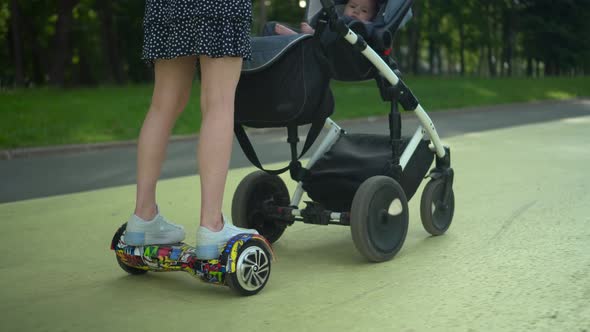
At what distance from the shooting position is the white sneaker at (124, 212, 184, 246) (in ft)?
12.7

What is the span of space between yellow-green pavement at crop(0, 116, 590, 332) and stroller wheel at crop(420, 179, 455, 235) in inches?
2.7

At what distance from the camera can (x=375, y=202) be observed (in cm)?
426

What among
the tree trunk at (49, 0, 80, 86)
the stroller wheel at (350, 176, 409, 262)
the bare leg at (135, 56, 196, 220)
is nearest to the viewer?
the bare leg at (135, 56, 196, 220)

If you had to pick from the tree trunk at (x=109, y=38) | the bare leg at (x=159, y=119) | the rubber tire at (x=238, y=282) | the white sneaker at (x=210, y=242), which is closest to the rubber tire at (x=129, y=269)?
the bare leg at (x=159, y=119)

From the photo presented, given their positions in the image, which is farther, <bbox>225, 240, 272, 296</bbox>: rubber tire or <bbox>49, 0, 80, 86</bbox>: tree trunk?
<bbox>49, 0, 80, 86</bbox>: tree trunk

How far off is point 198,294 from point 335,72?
52.8 inches

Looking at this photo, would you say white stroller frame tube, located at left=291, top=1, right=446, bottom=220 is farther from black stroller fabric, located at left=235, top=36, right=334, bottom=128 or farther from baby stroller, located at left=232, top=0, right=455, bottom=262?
black stroller fabric, located at left=235, top=36, right=334, bottom=128

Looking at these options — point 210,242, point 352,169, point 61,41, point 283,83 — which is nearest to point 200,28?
point 283,83

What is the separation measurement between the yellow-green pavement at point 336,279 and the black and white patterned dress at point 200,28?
1041 mm

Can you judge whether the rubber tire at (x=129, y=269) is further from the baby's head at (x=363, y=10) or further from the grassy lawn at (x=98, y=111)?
the grassy lawn at (x=98, y=111)

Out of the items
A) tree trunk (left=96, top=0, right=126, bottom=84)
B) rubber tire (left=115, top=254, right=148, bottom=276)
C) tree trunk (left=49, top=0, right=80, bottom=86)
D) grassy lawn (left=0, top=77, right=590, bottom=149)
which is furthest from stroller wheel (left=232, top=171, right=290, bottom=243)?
tree trunk (left=96, top=0, right=126, bottom=84)

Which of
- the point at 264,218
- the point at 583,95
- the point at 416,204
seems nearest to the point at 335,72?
the point at 264,218

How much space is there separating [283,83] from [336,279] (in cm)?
95

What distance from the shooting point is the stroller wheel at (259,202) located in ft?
15.4
